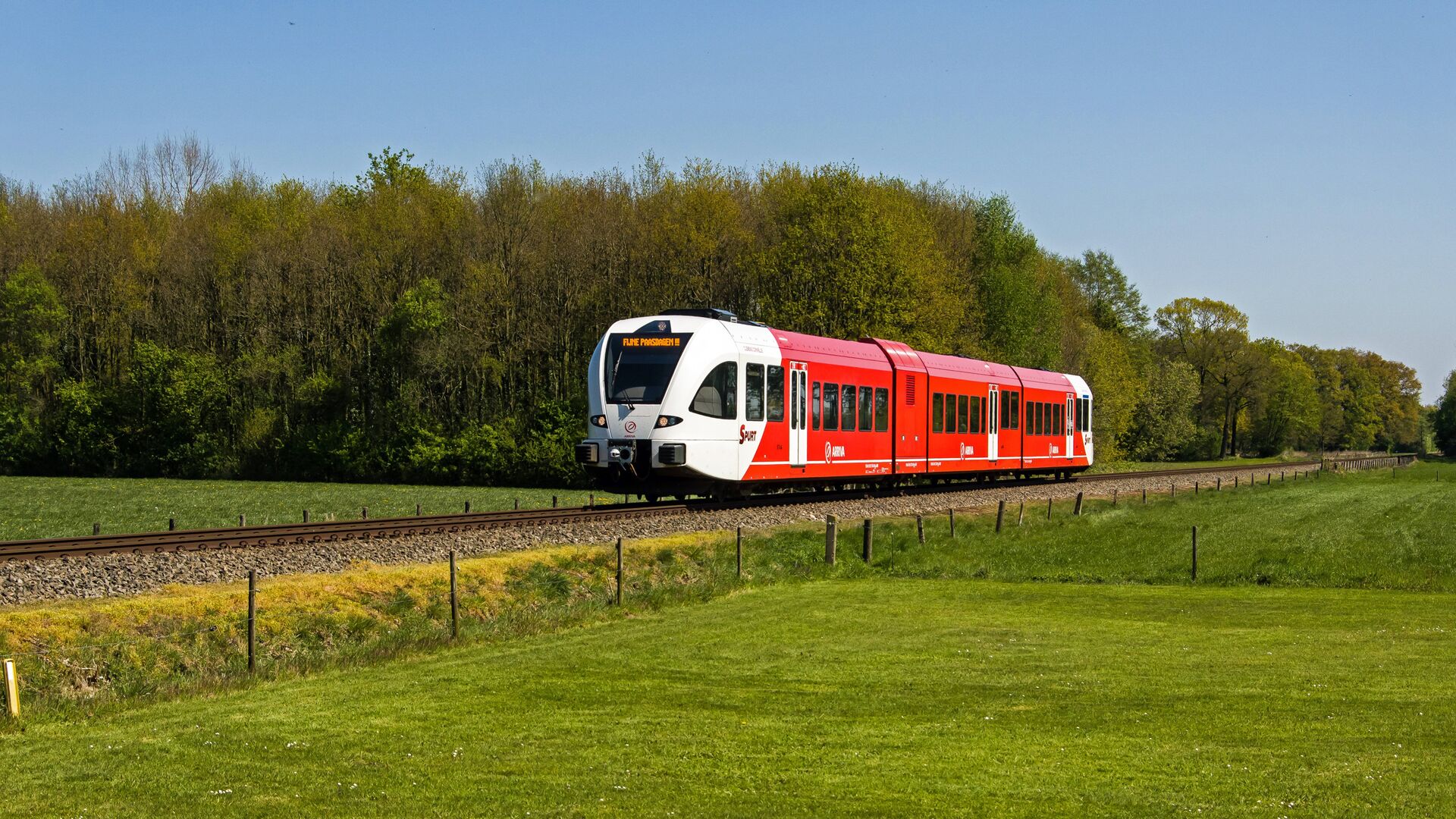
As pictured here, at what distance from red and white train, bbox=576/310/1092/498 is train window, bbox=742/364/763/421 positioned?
36 millimetres

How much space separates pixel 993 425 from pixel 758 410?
1745cm

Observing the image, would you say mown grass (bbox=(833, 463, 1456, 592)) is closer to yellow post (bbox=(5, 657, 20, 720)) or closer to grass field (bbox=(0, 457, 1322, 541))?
grass field (bbox=(0, 457, 1322, 541))

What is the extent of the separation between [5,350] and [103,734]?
249ft

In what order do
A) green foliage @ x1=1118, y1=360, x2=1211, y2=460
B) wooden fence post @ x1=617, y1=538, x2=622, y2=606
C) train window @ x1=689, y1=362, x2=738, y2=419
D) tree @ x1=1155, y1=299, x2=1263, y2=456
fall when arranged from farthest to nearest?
tree @ x1=1155, y1=299, x2=1263, y2=456 < green foliage @ x1=1118, y1=360, x2=1211, y2=460 < train window @ x1=689, y1=362, x2=738, y2=419 < wooden fence post @ x1=617, y1=538, x2=622, y2=606

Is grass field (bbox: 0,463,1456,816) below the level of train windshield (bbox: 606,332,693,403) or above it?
below

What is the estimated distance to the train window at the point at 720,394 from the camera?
29.8 metres

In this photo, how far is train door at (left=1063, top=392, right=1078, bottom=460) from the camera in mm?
55000

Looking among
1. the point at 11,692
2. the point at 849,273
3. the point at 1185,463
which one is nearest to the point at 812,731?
the point at 11,692

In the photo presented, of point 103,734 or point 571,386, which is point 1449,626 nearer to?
point 103,734

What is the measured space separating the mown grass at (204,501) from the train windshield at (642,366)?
9145 mm

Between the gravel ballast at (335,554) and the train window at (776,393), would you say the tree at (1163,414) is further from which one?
the train window at (776,393)

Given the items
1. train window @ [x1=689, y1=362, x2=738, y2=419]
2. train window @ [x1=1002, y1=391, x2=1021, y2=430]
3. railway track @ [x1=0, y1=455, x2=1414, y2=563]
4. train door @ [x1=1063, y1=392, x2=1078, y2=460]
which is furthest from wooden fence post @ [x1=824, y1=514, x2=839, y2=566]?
train door @ [x1=1063, y1=392, x2=1078, y2=460]

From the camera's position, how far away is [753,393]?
103 ft

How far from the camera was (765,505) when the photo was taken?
3375 cm
